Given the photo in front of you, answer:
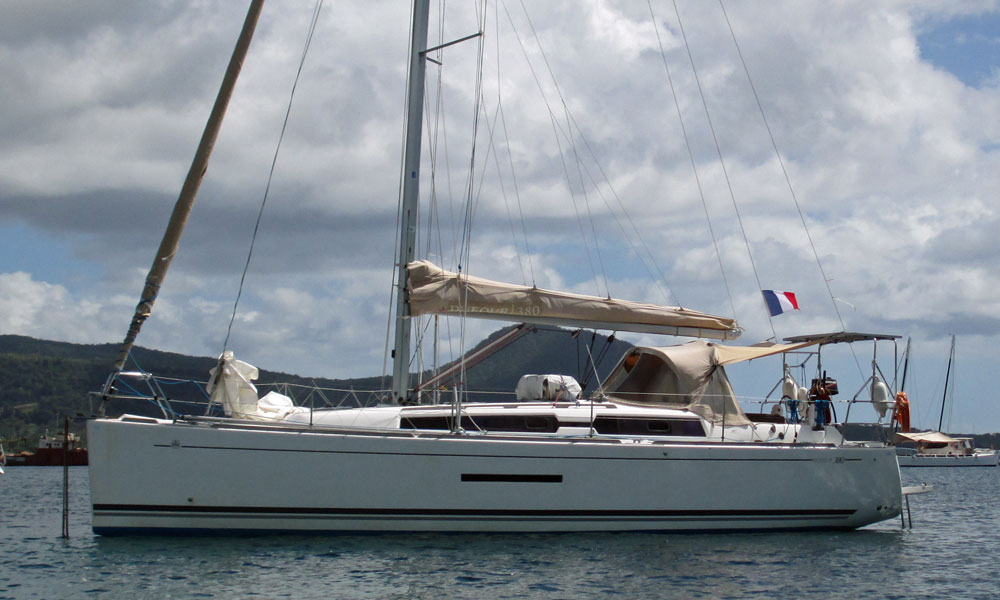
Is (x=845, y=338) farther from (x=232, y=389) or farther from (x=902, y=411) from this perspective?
(x=232, y=389)

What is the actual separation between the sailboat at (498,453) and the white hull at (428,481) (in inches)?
1.0

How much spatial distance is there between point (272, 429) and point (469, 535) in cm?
353

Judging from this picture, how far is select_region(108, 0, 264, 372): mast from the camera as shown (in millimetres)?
14484

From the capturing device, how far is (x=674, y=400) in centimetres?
1789

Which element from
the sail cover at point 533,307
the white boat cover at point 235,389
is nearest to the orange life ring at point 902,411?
the sail cover at point 533,307

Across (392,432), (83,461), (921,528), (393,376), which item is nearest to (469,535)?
(392,432)

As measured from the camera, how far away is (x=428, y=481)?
15.2 meters

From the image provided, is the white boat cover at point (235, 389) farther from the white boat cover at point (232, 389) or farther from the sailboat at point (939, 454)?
the sailboat at point (939, 454)

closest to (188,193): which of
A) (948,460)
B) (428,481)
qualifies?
(428,481)

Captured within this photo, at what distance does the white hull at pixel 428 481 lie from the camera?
14.4 meters

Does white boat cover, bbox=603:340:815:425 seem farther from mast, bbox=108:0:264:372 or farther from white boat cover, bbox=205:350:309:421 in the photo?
mast, bbox=108:0:264:372

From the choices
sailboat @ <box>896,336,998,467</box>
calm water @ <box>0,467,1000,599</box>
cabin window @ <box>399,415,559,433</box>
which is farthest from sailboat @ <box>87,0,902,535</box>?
sailboat @ <box>896,336,998,467</box>

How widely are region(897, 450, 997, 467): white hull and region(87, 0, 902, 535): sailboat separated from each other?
72150 mm

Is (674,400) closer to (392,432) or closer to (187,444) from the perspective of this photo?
(392,432)
